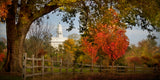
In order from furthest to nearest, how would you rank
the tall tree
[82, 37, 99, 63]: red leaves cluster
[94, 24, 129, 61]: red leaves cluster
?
[82, 37, 99, 63]: red leaves cluster → [94, 24, 129, 61]: red leaves cluster → the tall tree

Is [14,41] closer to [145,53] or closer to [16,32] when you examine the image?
[16,32]

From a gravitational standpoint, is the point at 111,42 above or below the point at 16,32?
below

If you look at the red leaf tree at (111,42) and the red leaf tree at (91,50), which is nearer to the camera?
the red leaf tree at (111,42)

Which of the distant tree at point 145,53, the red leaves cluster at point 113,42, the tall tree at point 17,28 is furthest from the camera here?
the distant tree at point 145,53

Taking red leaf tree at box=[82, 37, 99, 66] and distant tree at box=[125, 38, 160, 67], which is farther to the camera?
distant tree at box=[125, 38, 160, 67]

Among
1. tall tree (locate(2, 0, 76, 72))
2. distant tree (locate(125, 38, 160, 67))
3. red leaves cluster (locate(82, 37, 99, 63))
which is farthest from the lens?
distant tree (locate(125, 38, 160, 67))

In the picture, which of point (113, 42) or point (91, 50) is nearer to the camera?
point (113, 42)

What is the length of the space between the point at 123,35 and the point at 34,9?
12218mm

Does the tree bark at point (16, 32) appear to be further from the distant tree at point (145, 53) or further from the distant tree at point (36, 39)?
the distant tree at point (145, 53)

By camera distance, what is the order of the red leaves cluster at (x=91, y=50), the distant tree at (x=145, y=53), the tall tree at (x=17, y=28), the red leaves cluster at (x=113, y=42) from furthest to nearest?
the distant tree at (x=145, y=53) < the red leaves cluster at (x=91, y=50) < the red leaves cluster at (x=113, y=42) < the tall tree at (x=17, y=28)

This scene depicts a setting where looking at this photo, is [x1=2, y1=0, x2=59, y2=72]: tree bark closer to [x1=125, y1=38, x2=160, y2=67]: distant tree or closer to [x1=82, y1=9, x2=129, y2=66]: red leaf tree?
[x1=82, y1=9, x2=129, y2=66]: red leaf tree

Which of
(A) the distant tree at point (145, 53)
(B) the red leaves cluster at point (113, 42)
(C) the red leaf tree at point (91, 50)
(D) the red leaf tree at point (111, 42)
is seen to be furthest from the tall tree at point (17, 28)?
(A) the distant tree at point (145, 53)

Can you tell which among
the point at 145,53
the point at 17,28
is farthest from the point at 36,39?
the point at 145,53

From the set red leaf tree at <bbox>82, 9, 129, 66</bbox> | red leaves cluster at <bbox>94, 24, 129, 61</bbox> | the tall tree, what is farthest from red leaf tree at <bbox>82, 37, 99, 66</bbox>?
the tall tree
